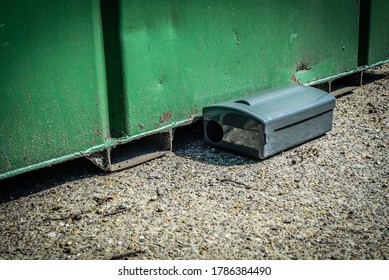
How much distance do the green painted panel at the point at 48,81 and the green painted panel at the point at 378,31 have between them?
8.71 feet

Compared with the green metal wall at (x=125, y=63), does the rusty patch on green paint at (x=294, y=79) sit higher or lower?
lower

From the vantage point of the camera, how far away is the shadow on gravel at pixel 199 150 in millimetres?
3271

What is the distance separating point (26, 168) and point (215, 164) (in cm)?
109

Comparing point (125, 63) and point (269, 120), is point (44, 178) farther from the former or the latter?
point (269, 120)

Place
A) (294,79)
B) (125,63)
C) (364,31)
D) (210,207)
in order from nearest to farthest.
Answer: (210,207) → (125,63) → (294,79) → (364,31)

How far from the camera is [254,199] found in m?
2.78

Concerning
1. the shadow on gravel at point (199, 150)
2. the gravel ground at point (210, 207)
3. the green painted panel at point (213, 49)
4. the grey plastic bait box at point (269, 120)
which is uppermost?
the green painted panel at point (213, 49)

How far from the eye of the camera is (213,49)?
3424 millimetres

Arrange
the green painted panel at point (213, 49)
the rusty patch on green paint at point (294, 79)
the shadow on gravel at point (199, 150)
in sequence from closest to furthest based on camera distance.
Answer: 1. the green painted panel at point (213, 49)
2. the shadow on gravel at point (199, 150)
3. the rusty patch on green paint at point (294, 79)

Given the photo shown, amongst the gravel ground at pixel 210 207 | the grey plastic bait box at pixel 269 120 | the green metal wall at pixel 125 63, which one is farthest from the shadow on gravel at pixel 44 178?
the grey plastic bait box at pixel 269 120

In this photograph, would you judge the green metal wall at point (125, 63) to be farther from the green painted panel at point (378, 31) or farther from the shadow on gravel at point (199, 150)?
the green painted panel at point (378, 31)

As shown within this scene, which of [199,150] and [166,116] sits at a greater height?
[166,116]

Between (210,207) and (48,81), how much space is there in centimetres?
103

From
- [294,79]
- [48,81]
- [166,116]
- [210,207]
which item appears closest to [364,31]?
[294,79]
